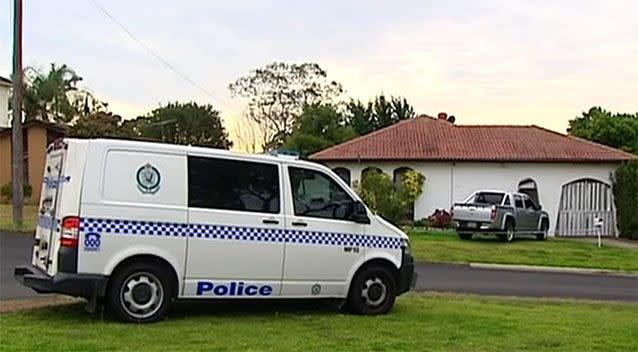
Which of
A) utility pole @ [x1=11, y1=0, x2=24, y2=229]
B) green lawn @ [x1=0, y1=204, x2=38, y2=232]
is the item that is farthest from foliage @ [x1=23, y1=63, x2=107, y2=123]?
utility pole @ [x1=11, y1=0, x2=24, y2=229]

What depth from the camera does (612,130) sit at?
2330 inches

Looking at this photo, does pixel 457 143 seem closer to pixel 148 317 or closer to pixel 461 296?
pixel 461 296

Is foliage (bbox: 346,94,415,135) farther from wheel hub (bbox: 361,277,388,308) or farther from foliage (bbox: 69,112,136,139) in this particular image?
wheel hub (bbox: 361,277,388,308)

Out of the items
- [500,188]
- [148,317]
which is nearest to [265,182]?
[148,317]

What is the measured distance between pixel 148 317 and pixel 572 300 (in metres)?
8.32

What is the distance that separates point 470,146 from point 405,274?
87.0 feet

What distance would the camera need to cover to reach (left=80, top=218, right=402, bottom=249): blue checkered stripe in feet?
30.3

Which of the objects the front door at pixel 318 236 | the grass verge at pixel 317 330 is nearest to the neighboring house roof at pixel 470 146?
the grass verge at pixel 317 330

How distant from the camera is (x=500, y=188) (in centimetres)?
3556

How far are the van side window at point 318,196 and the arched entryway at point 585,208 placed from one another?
2618cm

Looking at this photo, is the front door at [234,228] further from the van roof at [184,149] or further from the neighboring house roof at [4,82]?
the neighboring house roof at [4,82]

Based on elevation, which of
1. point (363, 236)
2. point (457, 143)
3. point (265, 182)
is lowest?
point (363, 236)

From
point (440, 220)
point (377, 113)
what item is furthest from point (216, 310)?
point (377, 113)

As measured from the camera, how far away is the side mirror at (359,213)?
35.9 ft
